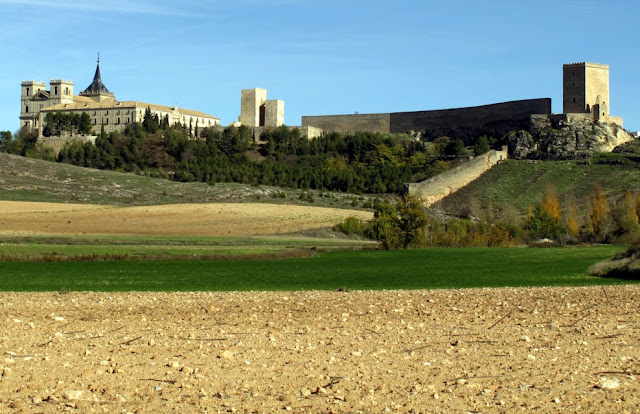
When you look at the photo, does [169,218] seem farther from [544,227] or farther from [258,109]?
[258,109]

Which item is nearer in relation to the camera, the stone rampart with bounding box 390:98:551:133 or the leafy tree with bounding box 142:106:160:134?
the stone rampart with bounding box 390:98:551:133

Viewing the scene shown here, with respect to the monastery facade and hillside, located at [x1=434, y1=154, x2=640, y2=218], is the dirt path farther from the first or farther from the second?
the monastery facade

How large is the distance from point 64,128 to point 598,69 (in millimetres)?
60054

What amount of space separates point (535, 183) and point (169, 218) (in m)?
30.5

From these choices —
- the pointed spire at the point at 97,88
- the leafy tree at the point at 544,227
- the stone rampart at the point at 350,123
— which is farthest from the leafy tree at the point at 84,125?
the leafy tree at the point at 544,227

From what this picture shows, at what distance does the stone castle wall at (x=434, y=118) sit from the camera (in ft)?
286

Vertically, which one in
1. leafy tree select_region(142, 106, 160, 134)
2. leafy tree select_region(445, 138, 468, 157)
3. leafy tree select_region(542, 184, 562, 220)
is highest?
leafy tree select_region(142, 106, 160, 134)

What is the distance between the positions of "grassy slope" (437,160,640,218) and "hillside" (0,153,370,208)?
31.1ft

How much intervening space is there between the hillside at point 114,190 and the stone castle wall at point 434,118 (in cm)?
2253

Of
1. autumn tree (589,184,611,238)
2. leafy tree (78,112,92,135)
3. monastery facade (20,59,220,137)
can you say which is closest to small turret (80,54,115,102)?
monastery facade (20,59,220,137)

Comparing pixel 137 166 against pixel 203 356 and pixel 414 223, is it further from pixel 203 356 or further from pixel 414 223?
pixel 203 356

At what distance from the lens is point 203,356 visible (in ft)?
37.8

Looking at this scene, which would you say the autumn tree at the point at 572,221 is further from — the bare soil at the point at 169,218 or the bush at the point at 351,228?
the bush at the point at 351,228

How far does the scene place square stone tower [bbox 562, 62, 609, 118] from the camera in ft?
269
